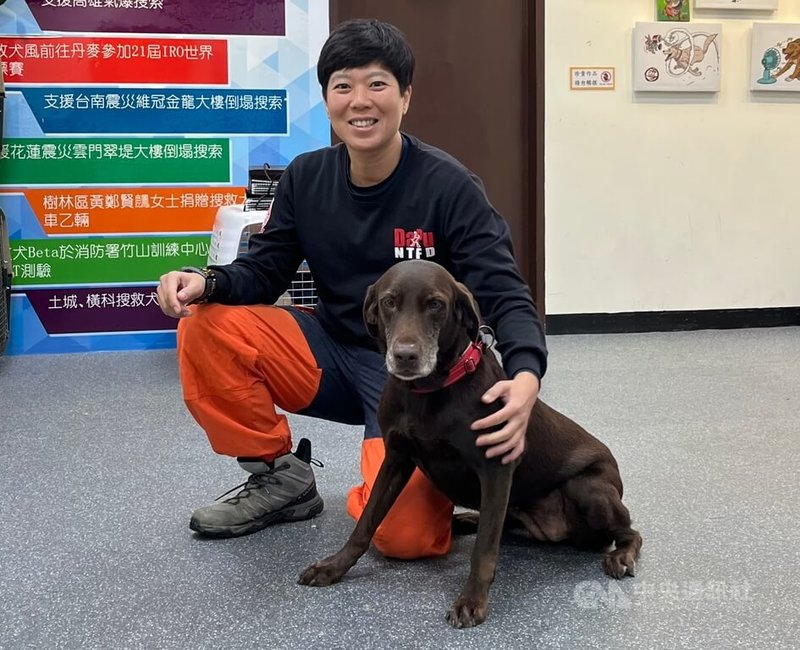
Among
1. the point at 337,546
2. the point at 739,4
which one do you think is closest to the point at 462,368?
the point at 337,546

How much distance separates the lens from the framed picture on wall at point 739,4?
393 centimetres

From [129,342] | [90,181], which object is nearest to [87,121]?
[90,181]

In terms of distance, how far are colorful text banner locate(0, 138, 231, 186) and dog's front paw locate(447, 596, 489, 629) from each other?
2837mm

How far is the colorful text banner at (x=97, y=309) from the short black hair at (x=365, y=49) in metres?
2.39

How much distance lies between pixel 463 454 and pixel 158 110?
9.43ft

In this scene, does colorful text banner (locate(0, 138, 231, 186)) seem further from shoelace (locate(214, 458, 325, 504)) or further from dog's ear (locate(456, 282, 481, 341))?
dog's ear (locate(456, 282, 481, 341))

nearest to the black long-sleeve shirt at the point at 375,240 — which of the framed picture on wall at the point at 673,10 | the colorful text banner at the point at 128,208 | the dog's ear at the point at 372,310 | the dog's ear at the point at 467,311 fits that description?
the dog's ear at the point at 467,311

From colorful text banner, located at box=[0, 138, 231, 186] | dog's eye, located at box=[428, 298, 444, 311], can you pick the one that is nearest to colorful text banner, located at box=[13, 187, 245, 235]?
colorful text banner, located at box=[0, 138, 231, 186]

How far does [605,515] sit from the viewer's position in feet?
4.65

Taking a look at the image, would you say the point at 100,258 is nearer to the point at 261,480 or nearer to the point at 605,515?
the point at 261,480

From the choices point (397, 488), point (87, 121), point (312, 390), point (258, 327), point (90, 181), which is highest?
point (87, 121)

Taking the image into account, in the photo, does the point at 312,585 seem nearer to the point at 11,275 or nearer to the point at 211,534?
the point at 211,534

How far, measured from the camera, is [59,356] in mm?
3602

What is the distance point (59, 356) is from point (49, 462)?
5.29 ft
